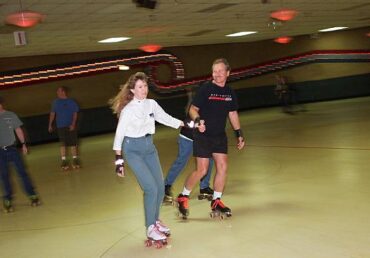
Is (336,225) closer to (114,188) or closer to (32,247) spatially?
(32,247)

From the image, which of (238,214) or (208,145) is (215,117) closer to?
(208,145)

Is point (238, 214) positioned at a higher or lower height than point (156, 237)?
lower

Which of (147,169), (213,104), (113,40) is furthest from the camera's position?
(113,40)

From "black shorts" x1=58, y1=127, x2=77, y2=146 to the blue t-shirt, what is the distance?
10 centimetres

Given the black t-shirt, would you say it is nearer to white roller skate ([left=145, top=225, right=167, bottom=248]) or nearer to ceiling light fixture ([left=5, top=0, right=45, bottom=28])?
white roller skate ([left=145, top=225, right=167, bottom=248])

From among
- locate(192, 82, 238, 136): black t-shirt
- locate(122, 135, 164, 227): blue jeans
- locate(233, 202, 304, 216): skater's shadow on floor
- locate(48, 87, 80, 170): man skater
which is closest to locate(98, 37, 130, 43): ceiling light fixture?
locate(48, 87, 80, 170): man skater

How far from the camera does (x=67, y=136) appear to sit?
8.59 meters

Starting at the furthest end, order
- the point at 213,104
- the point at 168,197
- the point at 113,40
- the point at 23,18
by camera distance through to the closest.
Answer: the point at 113,40 → the point at 23,18 → the point at 168,197 → the point at 213,104

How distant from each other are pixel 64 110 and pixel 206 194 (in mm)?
4110

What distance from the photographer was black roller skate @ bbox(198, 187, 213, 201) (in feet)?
17.0

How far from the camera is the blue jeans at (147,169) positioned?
3664mm

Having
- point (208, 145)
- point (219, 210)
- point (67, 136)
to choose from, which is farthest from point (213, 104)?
point (67, 136)

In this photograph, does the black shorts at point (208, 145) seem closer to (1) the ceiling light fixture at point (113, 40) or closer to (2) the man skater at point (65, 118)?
(2) the man skater at point (65, 118)

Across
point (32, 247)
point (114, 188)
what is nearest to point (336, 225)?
point (32, 247)
